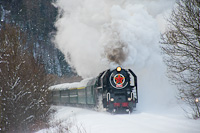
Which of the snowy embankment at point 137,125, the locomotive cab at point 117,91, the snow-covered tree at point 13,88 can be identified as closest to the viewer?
the snowy embankment at point 137,125

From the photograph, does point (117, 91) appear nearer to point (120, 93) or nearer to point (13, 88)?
point (120, 93)

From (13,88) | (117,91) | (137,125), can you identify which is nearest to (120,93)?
(117,91)

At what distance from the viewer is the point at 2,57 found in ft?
44.4

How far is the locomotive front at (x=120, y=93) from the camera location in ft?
49.0

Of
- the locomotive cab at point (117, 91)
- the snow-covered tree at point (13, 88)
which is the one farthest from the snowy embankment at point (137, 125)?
the locomotive cab at point (117, 91)

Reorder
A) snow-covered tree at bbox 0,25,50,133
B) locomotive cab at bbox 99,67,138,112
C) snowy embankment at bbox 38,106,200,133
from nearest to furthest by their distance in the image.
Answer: snowy embankment at bbox 38,106,200,133 → snow-covered tree at bbox 0,25,50,133 → locomotive cab at bbox 99,67,138,112

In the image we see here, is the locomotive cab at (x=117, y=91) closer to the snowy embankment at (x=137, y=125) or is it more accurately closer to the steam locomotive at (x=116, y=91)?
the steam locomotive at (x=116, y=91)

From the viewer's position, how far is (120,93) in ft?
50.0

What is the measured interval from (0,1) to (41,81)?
59090mm

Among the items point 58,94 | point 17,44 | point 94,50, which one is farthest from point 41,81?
point 94,50

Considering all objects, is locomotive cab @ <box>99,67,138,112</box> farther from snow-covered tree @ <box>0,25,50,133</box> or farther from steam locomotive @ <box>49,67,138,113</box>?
snow-covered tree @ <box>0,25,50,133</box>

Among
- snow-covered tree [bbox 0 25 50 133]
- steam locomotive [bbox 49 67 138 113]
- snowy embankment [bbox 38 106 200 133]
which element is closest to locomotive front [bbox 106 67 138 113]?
steam locomotive [bbox 49 67 138 113]

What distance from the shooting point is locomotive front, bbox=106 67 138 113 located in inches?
587

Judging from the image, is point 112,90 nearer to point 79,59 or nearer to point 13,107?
point 13,107
